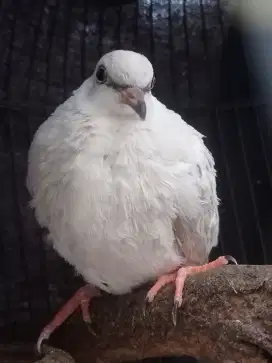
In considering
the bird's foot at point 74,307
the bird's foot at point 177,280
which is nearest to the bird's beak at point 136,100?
the bird's foot at point 177,280

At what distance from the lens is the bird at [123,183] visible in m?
1.39

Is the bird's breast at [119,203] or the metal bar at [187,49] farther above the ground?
the metal bar at [187,49]

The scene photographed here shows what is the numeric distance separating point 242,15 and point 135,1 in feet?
1.07

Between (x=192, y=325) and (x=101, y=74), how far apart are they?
1.85ft

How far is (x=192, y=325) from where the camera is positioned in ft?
4.21

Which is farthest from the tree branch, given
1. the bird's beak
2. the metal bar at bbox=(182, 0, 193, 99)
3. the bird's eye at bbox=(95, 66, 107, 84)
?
the metal bar at bbox=(182, 0, 193, 99)

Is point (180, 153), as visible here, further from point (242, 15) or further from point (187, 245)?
point (242, 15)

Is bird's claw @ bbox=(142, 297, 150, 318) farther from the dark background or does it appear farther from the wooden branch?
the dark background

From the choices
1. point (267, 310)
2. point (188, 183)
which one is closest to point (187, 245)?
point (188, 183)

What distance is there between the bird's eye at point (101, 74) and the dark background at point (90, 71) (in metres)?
0.51

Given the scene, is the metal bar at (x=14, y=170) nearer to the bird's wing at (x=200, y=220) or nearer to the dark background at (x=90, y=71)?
the dark background at (x=90, y=71)

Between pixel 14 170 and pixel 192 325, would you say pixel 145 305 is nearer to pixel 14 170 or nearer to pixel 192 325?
pixel 192 325

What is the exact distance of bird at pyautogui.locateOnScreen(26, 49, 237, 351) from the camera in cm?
139

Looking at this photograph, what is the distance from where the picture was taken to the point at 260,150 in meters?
1.92
